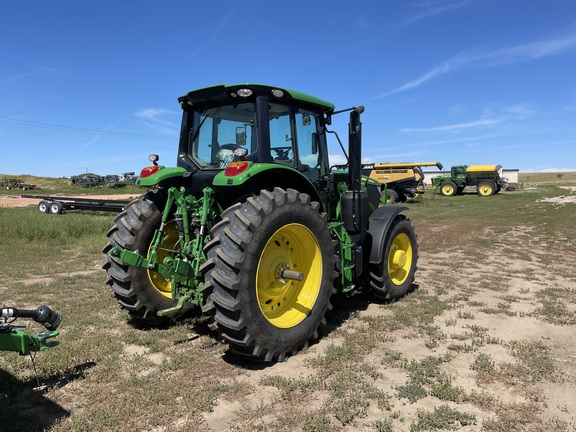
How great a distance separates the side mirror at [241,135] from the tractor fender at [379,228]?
221cm

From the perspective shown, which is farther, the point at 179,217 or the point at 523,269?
the point at 523,269

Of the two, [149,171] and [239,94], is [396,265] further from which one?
[149,171]

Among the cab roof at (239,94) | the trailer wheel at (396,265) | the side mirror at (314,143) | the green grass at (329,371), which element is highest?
the cab roof at (239,94)

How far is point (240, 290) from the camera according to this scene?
143 inches

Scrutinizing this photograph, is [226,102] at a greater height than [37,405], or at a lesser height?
greater

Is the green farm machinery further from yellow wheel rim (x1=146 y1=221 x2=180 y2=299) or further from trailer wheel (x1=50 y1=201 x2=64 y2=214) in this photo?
trailer wheel (x1=50 y1=201 x2=64 y2=214)

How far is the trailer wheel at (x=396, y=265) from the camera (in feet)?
18.7

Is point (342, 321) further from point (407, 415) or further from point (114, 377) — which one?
point (114, 377)

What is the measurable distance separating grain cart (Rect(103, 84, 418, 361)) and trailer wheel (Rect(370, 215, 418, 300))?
9cm

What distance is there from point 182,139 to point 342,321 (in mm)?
2956

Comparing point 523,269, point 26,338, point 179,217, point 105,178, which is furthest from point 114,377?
point 105,178

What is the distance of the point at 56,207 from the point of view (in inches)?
715

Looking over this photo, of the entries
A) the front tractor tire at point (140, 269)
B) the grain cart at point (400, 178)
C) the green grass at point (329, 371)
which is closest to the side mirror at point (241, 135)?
the front tractor tire at point (140, 269)

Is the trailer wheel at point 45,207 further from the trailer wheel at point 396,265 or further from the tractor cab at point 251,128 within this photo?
the trailer wheel at point 396,265
